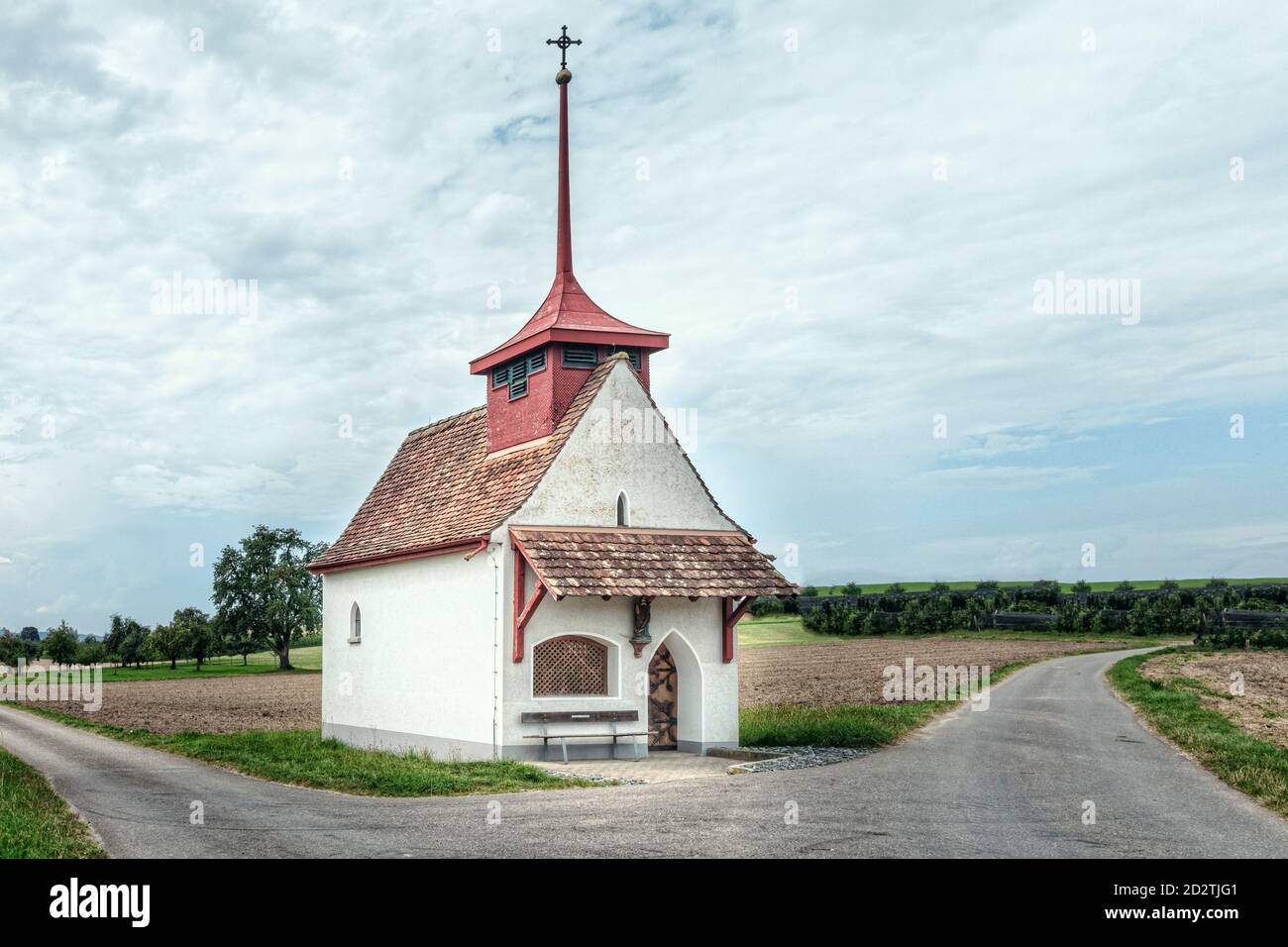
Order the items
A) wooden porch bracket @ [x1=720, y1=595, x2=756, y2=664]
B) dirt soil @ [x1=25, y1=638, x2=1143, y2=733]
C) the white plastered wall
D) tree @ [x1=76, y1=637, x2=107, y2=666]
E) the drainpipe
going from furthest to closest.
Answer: tree @ [x1=76, y1=637, x2=107, y2=666], dirt soil @ [x1=25, y1=638, x2=1143, y2=733], wooden porch bracket @ [x1=720, y1=595, x2=756, y2=664], the white plastered wall, the drainpipe

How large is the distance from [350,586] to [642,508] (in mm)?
8242

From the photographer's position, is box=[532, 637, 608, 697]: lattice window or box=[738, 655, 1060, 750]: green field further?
box=[738, 655, 1060, 750]: green field

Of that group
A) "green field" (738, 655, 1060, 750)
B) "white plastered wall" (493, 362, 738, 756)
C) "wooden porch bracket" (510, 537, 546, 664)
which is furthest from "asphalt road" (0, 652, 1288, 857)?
"wooden porch bracket" (510, 537, 546, 664)

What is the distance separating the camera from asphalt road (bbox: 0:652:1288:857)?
11422 millimetres

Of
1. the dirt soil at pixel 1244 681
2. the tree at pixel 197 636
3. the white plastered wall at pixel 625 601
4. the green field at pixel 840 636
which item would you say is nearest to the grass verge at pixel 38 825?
the white plastered wall at pixel 625 601

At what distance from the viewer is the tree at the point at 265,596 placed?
250 feet

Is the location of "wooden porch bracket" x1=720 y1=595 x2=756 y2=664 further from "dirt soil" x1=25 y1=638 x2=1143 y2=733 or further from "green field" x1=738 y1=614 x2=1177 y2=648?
"green field" x1=738 y1=614 x2=1177 y2=648

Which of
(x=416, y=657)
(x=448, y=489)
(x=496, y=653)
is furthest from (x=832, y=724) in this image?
(x=448, y=489)

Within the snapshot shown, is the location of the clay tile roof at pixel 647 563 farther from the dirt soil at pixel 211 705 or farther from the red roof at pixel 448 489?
the dirt soil at pixel 211 705

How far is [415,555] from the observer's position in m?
23.1

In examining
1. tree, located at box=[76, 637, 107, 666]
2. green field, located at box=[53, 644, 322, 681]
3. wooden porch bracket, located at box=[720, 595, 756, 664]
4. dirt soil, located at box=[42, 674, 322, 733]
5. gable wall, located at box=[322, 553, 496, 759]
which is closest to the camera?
gable wall, located at box=[322, 553, 496, 759]

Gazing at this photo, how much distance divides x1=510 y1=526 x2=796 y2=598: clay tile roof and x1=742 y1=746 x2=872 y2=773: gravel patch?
109 inches

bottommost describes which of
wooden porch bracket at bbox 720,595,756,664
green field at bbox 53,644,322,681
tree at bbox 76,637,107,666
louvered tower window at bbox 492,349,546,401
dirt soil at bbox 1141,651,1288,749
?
green field at bbox 53,644,322,681

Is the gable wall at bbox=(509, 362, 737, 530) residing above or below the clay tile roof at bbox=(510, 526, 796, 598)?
above
